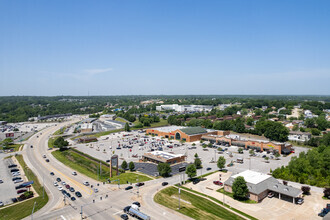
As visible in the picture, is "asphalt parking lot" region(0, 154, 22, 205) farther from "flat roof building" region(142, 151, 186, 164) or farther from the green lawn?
"flat roof building" region(142, 151, 186, 164)

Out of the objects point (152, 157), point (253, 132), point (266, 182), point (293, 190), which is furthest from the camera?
point (253, 132)

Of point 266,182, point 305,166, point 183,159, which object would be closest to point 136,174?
point 183,159

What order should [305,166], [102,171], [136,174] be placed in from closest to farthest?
[305,166], [136,174], [102,171]

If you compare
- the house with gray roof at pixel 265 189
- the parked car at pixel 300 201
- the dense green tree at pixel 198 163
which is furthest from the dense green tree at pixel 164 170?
the parked car at pixel 300 201

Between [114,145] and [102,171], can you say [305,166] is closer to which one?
[102,171]

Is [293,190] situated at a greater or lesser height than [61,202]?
greater

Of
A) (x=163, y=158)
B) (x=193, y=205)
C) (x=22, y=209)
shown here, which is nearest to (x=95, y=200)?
(x=22, y=209)

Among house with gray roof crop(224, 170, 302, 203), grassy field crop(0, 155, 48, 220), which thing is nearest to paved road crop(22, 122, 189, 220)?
grassy field crop(0, 155, 48, 220)
